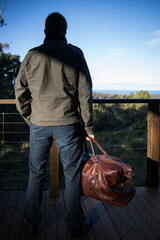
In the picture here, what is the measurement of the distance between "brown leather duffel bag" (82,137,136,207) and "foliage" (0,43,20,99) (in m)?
4.78

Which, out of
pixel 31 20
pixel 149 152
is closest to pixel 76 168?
pixel 149 152

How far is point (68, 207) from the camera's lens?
4.24ft

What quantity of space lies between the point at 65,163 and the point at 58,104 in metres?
0.39

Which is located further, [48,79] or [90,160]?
[90,160]

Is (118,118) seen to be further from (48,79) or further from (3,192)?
(48,79)

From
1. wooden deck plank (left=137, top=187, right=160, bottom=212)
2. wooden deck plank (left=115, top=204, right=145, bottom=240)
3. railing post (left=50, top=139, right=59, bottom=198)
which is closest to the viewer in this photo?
wooden deck plank (left=115, top=204, right=145, bottom=240)

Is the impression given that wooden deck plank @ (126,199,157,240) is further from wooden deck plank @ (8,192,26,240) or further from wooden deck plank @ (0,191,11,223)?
wooden deck plank @ (0,191,11,223)

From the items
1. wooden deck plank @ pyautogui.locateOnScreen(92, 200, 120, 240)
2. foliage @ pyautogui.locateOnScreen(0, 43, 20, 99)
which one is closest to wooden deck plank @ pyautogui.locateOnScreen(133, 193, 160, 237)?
wooden deck plank @ pyautogui.locateOnScreen(92, 200, 120, 240)

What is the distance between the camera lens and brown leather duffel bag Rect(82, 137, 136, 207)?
3.80 ft

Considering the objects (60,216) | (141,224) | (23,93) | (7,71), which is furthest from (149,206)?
(7,71)

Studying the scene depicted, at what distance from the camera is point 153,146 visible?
2.06m

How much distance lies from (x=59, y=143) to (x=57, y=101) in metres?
0.27

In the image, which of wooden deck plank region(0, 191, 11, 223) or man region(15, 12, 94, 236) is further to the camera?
wooden deck plank region(0, 191, 11, 223)

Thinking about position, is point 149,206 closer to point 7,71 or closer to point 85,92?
point 85,92
